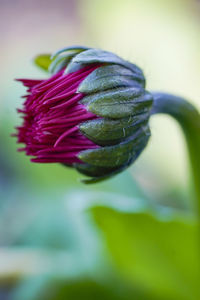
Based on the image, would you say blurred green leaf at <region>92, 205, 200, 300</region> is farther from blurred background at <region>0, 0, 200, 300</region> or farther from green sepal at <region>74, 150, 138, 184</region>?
green sepal at <region>74, 150, 138, 184</region>

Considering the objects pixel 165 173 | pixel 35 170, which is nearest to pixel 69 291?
pixel 35 170

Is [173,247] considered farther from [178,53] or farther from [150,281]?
[178,53]

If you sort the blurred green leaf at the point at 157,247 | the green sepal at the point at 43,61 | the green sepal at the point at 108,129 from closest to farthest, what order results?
the green sepal at the point at 108,129 → the green sepal at the point at 43,61 → the blurred green leaf at the point at 157,247

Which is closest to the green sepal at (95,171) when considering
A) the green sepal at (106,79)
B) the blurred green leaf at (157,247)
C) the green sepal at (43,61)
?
the green sepal at (106,79)

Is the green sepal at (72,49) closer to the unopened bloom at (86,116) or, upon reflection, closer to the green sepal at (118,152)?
the unopened bloom at (86,116)

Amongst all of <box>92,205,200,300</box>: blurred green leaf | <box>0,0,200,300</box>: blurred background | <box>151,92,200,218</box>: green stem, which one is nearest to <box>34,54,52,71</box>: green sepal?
<box>0,0,200,300</box>: blurred background

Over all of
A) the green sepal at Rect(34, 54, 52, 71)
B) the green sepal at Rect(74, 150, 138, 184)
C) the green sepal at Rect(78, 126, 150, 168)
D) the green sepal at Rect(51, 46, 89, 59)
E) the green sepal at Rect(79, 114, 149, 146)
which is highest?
the green sepal at Rect(51, 46, 89, 59)

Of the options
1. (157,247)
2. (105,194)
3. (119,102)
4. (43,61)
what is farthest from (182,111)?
(105,194)
